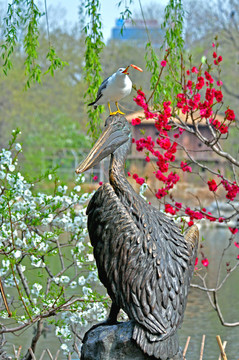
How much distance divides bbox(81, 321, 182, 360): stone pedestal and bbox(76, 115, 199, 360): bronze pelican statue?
5cm

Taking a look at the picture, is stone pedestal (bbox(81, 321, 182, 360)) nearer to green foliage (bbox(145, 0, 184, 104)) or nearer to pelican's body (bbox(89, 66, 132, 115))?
pelican's body (bbox(89, 66, 132, 115))

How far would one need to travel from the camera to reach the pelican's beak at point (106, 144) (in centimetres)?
336

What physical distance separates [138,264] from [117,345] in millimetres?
405

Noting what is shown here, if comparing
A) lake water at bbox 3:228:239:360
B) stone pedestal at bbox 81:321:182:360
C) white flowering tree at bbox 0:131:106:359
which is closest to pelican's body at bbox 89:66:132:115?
white flowering tree at bbox 0:131:106:359

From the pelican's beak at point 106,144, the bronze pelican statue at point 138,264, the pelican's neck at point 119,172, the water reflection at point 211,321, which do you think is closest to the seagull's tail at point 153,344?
the bronze pelican statue at point 138,264

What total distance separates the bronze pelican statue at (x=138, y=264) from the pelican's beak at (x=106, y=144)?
3 cm

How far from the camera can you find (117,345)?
319 cm

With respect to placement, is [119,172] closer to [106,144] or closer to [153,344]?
[106,144]

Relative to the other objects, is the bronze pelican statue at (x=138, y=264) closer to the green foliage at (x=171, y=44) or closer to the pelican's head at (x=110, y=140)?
the pelican's head at (x=110, y=140)

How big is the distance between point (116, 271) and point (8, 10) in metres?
2.52

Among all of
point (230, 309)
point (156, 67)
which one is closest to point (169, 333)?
point (156, 67)

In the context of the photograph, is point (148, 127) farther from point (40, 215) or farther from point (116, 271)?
point (116, 271)

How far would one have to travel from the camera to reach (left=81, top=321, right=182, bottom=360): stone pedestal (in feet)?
10.4

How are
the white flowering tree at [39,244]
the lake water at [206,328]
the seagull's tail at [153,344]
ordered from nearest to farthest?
the seagull's tail at [153,344] → the white flowering tree at [39,244] → the lake water at [206,328]
